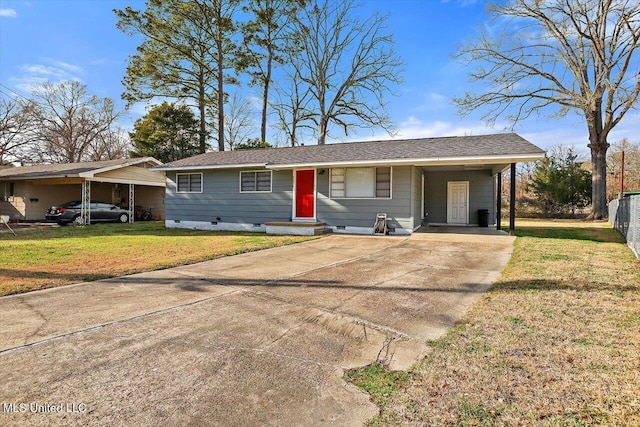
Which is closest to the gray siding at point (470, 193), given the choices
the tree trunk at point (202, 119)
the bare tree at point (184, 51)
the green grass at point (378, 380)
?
the green grass at point (378, 380)

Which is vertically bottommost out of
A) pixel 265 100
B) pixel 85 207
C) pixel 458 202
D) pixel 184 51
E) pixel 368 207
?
pixel 85 207

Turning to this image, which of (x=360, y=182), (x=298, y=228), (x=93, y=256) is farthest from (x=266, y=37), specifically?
(x=93, y=256)

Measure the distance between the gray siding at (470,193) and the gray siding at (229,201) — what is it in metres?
6.97

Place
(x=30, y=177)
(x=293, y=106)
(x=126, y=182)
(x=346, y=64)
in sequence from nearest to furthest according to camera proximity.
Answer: (x=30, y=177) → (x=126, y=182) → (x=346, y=64) → (x=293, y=106)

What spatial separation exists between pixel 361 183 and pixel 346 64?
17870 mm

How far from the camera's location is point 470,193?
Answer: 14.4 m

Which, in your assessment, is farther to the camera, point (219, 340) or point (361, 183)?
point (361, 183)

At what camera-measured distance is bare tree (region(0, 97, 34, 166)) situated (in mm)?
25828

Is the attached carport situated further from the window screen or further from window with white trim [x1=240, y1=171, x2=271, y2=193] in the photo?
the window screen

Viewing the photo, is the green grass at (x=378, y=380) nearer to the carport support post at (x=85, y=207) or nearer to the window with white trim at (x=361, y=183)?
the window with white trim at (x=361, y=183)

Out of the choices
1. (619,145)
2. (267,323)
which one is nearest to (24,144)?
(267,323)

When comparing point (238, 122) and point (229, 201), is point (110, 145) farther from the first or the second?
point (229, 201)

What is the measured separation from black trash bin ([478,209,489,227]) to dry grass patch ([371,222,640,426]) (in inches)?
366

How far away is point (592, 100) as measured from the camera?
58.7 ft
